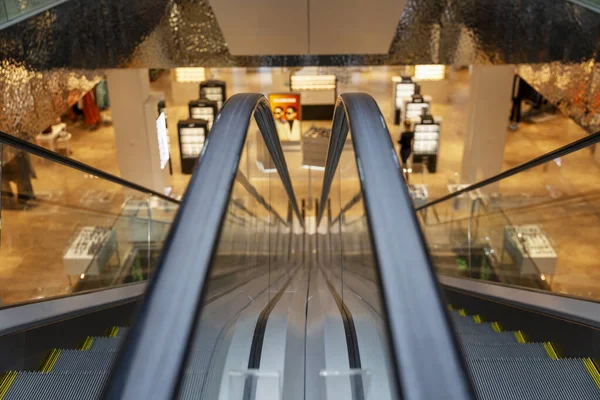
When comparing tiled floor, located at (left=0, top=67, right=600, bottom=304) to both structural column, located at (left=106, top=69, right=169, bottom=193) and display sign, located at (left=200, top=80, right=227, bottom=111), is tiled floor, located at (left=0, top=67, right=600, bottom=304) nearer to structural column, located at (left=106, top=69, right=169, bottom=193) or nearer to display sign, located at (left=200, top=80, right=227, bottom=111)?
structural column, located at (left=106, top=69, right=169, bottom=193)

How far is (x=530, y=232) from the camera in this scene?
635 cm

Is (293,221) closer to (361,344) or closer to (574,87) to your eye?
(574,87)

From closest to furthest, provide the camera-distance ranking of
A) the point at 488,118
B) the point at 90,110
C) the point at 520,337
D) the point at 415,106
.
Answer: the point at 520,337 < the point at 488,118 < the point at 415,106 < the point at 90,110

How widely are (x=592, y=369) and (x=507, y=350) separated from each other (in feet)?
1.64

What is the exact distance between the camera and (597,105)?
714 cm

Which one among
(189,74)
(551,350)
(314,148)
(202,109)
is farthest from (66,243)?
(189,74)

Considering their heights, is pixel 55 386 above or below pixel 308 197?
above

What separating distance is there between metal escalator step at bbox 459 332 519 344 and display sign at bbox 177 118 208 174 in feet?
31.5

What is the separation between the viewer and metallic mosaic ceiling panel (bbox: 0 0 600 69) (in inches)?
313

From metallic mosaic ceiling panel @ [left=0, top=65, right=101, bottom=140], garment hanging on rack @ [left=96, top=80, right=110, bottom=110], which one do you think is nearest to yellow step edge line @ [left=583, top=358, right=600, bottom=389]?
metallic mosaic ceiling panel @ [left=0, top=65, right=101, bottom=140]

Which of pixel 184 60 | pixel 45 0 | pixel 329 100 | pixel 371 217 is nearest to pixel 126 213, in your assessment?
pixel 45 0

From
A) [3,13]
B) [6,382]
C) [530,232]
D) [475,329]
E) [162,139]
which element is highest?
[3,13]

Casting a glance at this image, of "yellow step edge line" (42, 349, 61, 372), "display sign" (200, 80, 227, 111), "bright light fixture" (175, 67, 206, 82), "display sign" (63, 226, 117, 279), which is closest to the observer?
"yellow step edge line" (42, 349, 61, 372)

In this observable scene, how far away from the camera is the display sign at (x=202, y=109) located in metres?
13.9
